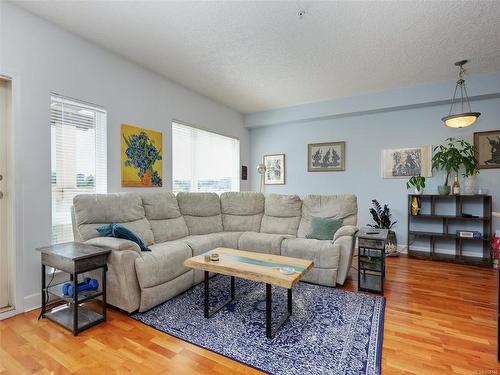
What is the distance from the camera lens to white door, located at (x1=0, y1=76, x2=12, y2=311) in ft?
7.36

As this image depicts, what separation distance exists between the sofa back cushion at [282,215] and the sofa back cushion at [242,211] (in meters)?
0.14

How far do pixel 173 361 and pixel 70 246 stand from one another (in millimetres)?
1395

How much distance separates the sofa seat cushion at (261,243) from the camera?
3184 millimetres

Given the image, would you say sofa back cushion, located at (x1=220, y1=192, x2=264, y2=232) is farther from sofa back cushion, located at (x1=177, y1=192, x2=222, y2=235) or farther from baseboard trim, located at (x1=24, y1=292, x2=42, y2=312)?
baseboard trim, located at (x1=24, y1=292, x2=42, y2=312)

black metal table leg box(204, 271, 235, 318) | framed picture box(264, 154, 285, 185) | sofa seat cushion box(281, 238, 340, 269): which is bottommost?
black metal table leg box(204, 271, 235, 318)

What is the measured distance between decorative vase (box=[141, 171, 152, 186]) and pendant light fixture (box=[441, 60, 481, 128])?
3939 mm

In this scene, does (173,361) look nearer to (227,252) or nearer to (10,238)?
(227,252)

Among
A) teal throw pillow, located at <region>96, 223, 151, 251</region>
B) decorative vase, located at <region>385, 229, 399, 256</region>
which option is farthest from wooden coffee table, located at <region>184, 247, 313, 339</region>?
decorative vase, located at <region>385, 229, 399, 256</region>

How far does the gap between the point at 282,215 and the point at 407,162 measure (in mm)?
2403

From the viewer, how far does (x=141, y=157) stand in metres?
3.39

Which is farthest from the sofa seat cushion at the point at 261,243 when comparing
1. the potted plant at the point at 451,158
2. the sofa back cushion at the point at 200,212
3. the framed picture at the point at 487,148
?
the framed picture at the point at 487,148

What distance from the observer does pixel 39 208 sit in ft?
7.81

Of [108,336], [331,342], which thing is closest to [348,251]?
[331,342]

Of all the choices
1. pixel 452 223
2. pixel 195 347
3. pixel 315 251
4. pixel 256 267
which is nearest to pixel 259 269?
pixel 256 267
